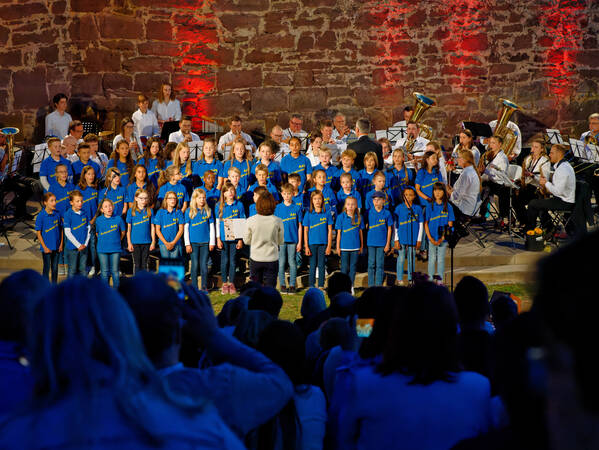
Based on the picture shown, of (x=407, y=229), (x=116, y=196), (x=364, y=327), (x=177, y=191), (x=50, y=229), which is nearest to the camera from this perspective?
(x=364, y=327)

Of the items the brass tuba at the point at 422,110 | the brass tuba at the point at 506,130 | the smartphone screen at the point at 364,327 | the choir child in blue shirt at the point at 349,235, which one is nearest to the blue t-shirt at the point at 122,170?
the choir child in blue shirt at the point at 349,235

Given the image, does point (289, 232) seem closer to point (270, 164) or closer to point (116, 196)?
point (270, 164)

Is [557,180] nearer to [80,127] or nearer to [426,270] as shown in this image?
[426,270]

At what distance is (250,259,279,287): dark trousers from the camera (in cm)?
949

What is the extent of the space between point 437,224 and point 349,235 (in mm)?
1221

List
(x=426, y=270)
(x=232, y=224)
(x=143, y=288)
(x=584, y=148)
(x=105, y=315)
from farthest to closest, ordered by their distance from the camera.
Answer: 1. (x=584, y=148)
2. (x=426, y=270)
3. (x=232, y=224)
4. (x=143, y=288)
5. (x=105, y=315)

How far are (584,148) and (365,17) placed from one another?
5.57 metres

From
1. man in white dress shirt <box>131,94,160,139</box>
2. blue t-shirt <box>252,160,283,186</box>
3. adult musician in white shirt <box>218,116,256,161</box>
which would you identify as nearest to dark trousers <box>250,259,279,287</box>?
blue t-shirt <box>252,160,283,186</box>

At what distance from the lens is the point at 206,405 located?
160cm

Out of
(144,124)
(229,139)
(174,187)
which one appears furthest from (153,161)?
(144,124)

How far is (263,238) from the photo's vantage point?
9.45 meters

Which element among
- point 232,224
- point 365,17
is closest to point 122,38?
point 365,17

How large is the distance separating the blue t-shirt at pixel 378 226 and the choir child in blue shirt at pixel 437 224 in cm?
56

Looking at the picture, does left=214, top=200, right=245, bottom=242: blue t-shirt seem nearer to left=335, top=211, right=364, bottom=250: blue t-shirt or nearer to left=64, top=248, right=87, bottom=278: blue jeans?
left=335, top=211, right=364, bottom=250: blue t-shirt
